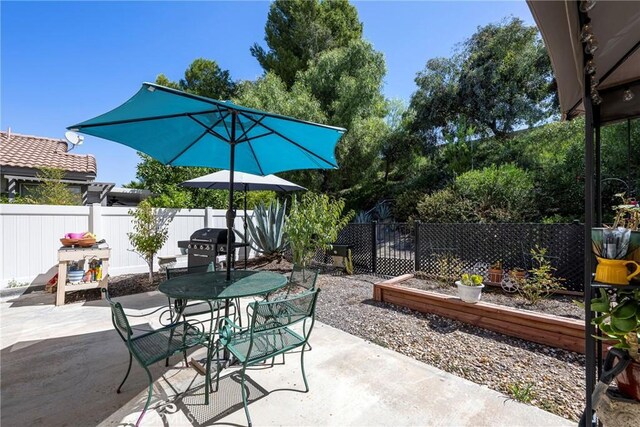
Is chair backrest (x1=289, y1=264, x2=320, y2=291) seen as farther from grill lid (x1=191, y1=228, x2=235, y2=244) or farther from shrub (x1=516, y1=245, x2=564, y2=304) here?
shrub (x1=516, y1=245, x2=564, y2=304)

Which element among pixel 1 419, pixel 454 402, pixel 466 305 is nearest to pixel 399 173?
pixel 466 305

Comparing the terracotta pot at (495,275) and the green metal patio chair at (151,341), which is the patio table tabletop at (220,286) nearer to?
the green metal patio chair at (151,341)

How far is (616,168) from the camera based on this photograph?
20.5 feet

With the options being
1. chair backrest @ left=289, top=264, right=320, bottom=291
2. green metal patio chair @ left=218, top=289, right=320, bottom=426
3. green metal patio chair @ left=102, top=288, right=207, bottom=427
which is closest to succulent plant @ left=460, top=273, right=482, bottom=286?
chair backrest @ left=289, top=264, right=320, bottom=291

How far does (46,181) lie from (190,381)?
24.3 ft

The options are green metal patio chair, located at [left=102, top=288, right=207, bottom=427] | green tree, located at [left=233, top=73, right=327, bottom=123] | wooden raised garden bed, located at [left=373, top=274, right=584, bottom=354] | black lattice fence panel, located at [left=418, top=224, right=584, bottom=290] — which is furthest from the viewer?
green tree, located at [left=233, top=73, right=327, bottom=123]

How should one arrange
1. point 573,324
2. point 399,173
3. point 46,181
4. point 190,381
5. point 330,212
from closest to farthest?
point 190,381 → point 573,324 → point 330,212 → point 46,181 → point 399,173

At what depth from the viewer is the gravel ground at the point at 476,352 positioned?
6.92 feet

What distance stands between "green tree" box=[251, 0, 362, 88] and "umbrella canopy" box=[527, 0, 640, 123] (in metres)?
13.0

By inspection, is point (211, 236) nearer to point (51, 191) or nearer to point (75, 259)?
point (75, 259)

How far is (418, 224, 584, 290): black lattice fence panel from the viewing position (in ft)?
13.7

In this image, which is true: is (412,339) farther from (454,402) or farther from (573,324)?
(573,324)

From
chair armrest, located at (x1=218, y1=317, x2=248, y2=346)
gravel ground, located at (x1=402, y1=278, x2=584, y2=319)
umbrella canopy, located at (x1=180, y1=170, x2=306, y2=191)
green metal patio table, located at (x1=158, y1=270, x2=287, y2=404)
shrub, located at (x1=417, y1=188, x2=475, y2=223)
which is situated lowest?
gravel ground, located at (x1=402, y1=278, x2=584, y2=319)

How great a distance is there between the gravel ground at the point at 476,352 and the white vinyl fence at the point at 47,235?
430 cm
